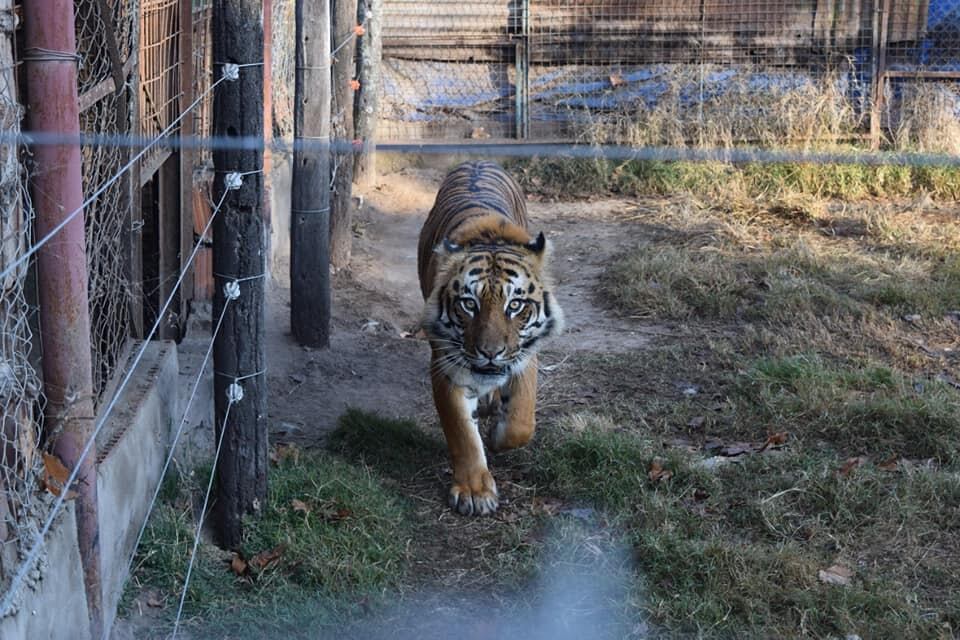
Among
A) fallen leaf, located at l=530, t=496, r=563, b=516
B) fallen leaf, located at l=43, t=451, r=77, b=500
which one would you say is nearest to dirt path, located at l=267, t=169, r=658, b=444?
fallen leaf, located at l=530, t=496, r=563, b=516

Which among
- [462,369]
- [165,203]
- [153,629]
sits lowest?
[153,629]

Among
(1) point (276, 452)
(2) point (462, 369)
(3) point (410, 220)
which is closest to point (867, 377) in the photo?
(2) point (462, 369)

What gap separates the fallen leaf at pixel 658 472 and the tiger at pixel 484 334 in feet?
1.78

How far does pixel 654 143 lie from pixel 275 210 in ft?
13.4

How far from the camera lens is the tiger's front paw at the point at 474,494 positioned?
469 cm

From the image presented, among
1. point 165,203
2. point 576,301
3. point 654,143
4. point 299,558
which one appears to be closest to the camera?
point 299,558

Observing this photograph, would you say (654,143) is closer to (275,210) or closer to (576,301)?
(576,301)

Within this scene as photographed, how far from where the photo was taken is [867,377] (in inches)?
223

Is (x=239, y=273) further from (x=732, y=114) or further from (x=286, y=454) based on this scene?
(x=732, y=114)

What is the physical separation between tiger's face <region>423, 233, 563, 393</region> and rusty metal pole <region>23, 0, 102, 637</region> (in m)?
1.81

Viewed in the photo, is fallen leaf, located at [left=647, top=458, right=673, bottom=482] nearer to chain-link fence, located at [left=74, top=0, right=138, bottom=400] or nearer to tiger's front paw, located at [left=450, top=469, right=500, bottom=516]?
tiger's front paw, located at [left=450, top=469, right=500, bottom=516]

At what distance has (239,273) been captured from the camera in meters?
4.00

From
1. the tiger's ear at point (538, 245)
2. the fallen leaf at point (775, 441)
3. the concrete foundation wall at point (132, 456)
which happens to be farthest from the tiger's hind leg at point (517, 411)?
the concrete foundation wall at point (132, 456)

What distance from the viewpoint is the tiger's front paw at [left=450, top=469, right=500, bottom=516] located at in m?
4.69
